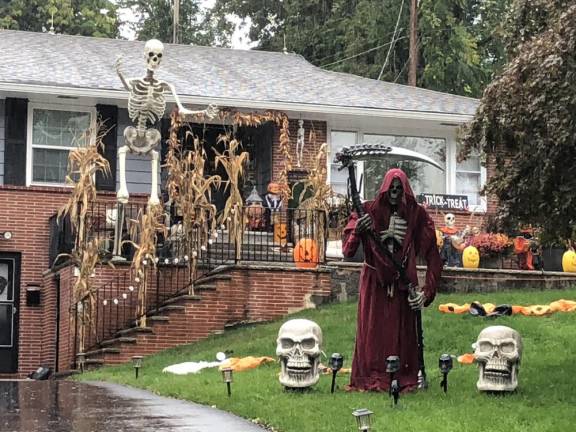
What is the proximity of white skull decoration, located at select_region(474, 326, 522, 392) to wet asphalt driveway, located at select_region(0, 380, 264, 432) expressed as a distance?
223cm

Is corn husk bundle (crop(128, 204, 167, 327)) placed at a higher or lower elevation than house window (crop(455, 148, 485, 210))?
lower

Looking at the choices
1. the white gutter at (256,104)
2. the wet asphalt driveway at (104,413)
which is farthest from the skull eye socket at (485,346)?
the white gutter at (256,104)

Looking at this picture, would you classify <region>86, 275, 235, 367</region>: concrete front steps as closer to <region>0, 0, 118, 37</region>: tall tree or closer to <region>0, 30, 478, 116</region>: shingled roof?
<region>0, 30, 478, 116</region>: shingled roof

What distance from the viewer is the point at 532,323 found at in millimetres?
16281

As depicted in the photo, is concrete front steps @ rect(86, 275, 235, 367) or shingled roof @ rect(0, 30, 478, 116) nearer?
concrete front steps @ rect(86, 275, 235, 367)

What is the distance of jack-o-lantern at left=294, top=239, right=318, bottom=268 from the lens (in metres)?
20.4

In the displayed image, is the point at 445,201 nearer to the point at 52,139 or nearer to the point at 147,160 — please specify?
the point at 147,160

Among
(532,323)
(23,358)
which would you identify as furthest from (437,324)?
(23,358)

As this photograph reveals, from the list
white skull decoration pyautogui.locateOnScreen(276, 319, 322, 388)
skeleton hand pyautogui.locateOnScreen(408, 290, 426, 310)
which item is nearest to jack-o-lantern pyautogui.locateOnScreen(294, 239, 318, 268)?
white skull decoration pyautogui.locateOnScreen(276, 319, 322, 388)

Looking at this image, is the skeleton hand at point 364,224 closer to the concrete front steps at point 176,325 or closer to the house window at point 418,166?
the concrete front steps at point 176,325

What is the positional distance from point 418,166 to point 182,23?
2376cm

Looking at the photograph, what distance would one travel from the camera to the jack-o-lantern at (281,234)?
21453 mm

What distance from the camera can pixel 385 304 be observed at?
472 inches

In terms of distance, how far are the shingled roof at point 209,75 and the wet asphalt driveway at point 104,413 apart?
1041 cm
